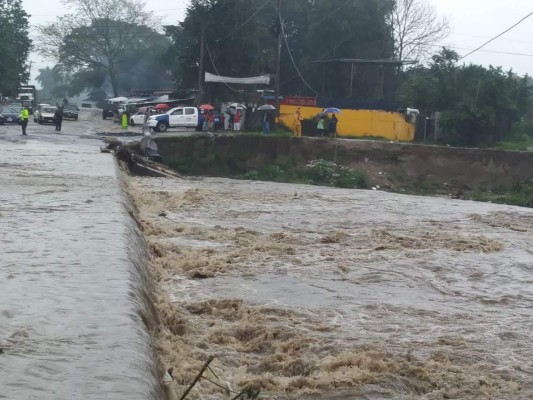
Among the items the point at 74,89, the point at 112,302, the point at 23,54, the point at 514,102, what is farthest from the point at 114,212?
the point at 74,89

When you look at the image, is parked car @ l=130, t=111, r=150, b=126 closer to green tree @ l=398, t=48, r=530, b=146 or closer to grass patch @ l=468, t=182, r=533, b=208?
green tree @ l=398, t=48, r=530, b=146

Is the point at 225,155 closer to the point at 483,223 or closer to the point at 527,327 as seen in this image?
the point at 483,223

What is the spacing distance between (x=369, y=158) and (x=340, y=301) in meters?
24.3

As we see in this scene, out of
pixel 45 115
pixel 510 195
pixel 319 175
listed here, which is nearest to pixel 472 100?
pixel 510 195

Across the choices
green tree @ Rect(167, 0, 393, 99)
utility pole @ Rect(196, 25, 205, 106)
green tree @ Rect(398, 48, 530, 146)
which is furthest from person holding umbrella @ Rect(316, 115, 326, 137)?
green tree @ Rect(167, 0, 393, 99)

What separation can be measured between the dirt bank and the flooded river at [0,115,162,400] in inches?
708

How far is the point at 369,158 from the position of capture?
35.4 meters

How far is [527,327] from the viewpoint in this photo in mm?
10562

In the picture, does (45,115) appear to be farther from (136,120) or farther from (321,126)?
(321,126)

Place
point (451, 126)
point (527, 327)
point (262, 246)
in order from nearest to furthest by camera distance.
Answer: point (527, 327)
point (262, 246)
point (451, 126)

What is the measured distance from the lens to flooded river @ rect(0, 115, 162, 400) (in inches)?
217

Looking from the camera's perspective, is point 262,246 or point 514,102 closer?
point 262,246

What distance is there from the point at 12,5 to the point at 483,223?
6811cm

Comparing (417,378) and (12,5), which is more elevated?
(12,5)
